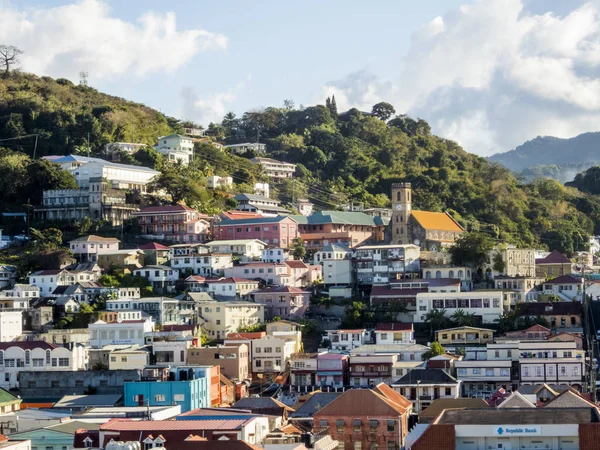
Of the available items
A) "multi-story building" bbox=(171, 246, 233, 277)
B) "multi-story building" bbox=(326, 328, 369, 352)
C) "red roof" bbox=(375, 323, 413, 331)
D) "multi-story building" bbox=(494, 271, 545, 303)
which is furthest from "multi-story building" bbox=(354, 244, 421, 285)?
"multi-story building" bbox=(326, 328, 369, 352)

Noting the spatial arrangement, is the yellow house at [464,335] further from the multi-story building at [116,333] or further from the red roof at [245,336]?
the multi-story building at [116,333]

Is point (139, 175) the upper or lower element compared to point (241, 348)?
upper

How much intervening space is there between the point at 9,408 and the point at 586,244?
164 feet

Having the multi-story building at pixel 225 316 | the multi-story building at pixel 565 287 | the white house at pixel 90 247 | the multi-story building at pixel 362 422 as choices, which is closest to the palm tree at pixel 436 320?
the multi-story building at pixel 565 287

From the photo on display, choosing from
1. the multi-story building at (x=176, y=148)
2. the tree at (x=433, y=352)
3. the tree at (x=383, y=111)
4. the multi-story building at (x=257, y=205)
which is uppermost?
the tree at (x=383, y=111)

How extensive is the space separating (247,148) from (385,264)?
3505 cm

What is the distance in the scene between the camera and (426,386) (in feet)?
178

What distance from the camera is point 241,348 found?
59.8 metres

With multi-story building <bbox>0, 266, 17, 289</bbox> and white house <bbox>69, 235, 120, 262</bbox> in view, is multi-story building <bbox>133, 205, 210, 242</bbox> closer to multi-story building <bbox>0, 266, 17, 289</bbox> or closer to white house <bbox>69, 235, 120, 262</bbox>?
white house <bbox>69, 235, 120, 262</bbox>

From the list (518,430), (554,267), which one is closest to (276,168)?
(554,267)

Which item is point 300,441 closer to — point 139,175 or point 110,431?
point 110,431

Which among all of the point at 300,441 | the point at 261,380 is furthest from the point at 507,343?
the point at 300,441

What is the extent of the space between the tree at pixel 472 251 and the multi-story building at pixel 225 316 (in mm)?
12656

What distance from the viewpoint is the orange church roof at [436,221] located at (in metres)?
79.6
